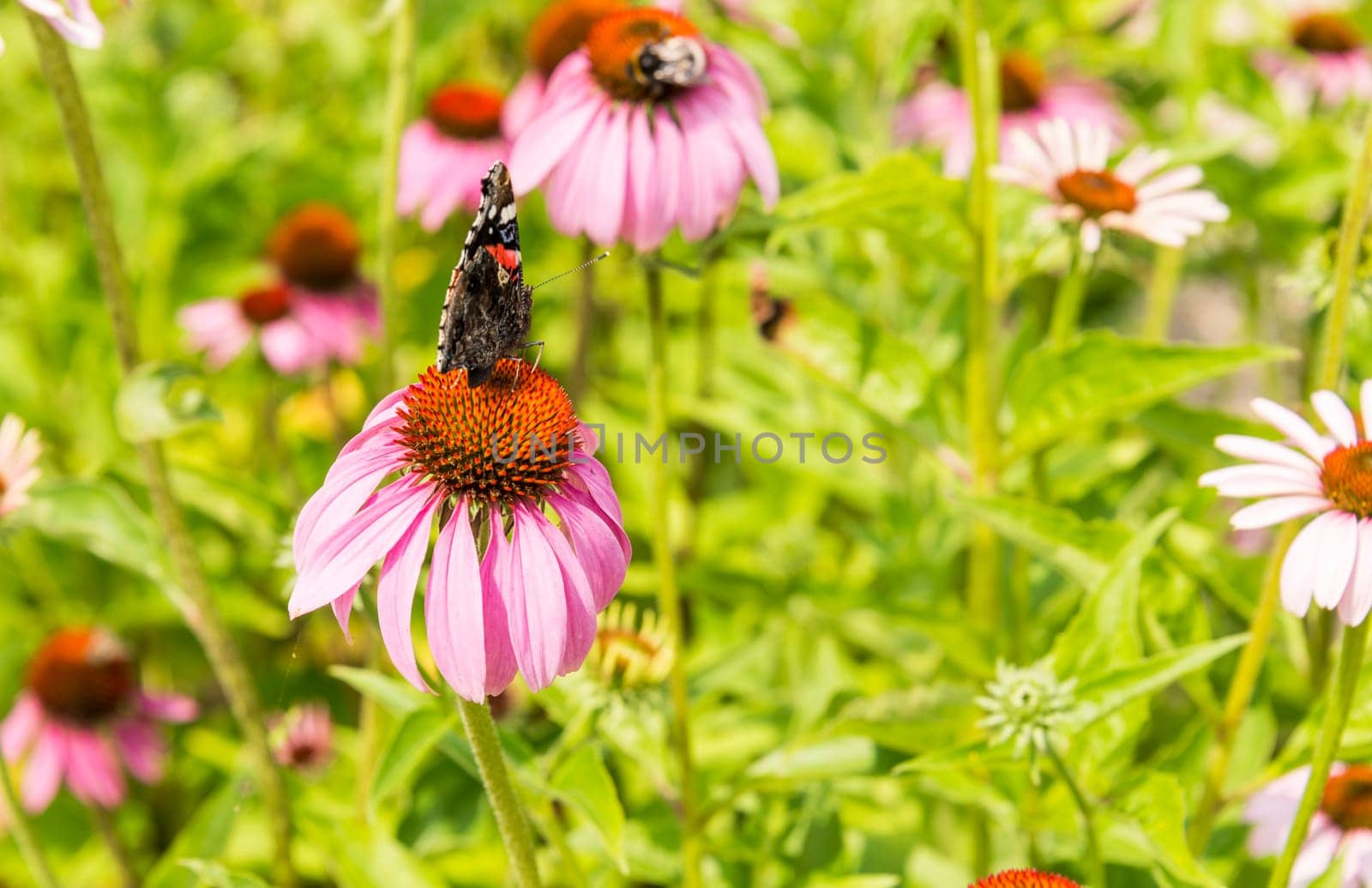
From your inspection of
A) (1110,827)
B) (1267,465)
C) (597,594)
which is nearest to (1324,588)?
(1267,465)

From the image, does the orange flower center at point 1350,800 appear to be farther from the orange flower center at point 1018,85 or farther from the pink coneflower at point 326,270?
the pink coneflower at point 326,270

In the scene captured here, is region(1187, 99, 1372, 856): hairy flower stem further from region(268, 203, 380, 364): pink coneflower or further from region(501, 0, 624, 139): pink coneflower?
region(268, 203, 380, 364): pink coneflower

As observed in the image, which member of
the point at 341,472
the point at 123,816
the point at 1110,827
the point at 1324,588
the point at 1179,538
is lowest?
the point at 123,816

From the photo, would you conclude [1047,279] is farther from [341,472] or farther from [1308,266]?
[341,472]

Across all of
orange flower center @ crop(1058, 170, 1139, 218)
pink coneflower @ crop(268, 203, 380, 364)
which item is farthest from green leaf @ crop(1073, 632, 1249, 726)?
pink coneflower @ crop(268, 203, 380, 364)

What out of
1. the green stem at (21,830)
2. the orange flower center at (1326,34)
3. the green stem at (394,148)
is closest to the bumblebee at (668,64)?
the green stem at (394,148)

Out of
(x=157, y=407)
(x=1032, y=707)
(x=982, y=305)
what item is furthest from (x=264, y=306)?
(x=1032, y=707)
